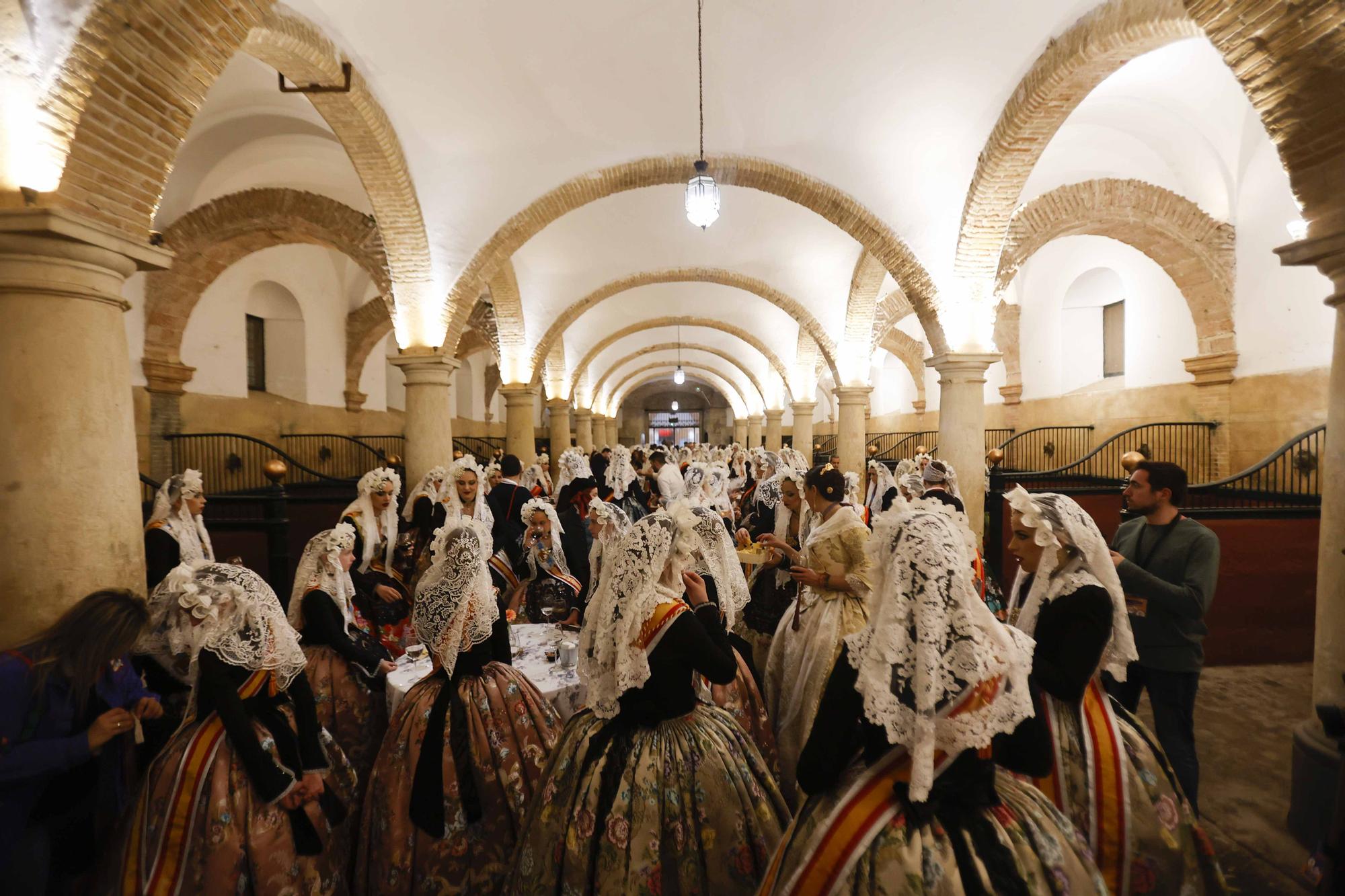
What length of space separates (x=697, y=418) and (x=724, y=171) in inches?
1285

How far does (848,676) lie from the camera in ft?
5.47

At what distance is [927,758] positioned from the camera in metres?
1.50

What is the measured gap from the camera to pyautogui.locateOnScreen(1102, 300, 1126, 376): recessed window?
12.6 metres

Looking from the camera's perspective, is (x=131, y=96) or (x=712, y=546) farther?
(x=131, y=96)

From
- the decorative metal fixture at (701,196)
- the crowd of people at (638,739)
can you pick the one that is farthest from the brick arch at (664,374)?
the crowd of people at (638,739)

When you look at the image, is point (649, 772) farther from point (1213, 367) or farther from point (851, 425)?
point (851, 425)

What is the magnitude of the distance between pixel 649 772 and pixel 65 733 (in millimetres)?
1938

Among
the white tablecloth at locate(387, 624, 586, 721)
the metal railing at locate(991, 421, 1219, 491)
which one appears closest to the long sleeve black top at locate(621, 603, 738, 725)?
the white tablecloth at locate(387, 624, 586, 721)

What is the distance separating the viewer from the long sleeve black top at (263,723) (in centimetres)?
216

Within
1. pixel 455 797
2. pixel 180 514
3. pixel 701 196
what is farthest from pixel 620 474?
pixel 455 797

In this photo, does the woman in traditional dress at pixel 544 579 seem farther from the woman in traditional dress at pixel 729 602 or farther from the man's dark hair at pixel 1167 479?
the man's dark hair at pixel 1167 479

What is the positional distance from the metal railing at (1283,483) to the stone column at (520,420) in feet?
34.2

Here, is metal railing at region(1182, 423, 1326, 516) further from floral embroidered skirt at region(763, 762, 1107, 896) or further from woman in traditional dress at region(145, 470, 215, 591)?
woman in traditional dress at region(145, 470, 215, 591)

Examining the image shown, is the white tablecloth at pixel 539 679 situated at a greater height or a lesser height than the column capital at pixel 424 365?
lesser
